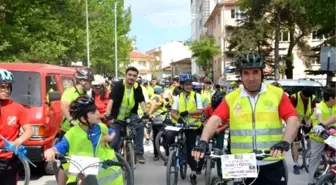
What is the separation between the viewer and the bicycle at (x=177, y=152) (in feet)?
25.3

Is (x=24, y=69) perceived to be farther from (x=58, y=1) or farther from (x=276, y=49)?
(x=276, y=49)

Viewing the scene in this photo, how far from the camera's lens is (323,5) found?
17.6m

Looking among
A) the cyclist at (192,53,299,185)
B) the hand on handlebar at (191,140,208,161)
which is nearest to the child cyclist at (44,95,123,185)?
the hand on handlebar at (191,140,208,161)

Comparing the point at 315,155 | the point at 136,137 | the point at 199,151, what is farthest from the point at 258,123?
the point at 136,137

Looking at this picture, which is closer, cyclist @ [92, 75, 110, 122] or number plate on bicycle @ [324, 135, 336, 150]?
number plate on bicycle @ [324, 135, 336, 150]

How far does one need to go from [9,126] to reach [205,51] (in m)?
55.0

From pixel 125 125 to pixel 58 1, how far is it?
16423mm

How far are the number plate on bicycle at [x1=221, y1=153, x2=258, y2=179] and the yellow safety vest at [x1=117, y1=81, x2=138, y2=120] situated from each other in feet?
15.7

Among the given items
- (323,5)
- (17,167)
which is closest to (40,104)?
(17,167)

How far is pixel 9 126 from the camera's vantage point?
456 cm

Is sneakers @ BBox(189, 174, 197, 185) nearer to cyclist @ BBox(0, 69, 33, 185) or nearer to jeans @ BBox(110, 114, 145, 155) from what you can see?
jeans @ BBox(110, 114, 145, 155)

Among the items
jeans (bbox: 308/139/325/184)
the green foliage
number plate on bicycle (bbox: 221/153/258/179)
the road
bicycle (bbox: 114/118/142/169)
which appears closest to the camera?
number plate on bicycle (bbox: 221/153/258/179)

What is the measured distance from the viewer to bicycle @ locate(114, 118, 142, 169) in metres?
8.09

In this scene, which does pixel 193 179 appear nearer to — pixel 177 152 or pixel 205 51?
pixel 177 152
